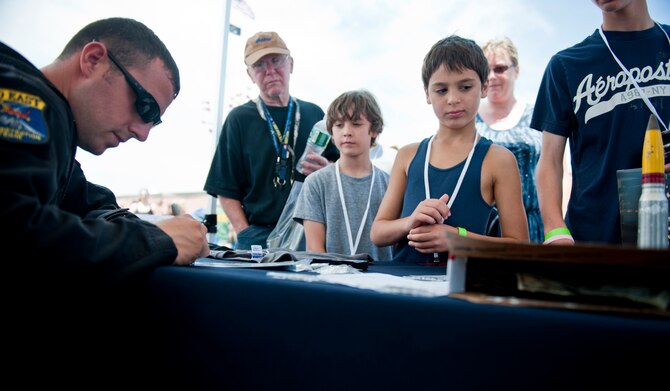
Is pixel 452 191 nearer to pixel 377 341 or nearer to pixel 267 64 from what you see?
pixel 377 341

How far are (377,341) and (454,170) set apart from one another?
45.8 inches

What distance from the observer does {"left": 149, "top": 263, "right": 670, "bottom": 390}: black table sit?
1.43 ft

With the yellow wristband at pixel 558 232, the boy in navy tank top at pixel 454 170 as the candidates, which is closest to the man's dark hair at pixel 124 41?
the boy in navy tank top at pixel 454 170

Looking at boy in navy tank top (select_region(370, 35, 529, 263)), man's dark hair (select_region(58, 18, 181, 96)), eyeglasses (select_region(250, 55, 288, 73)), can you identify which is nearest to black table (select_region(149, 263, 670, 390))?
man's dark hair (select_region(58, 18, 181, 96))

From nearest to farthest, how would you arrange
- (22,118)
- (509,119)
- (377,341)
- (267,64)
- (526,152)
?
(377,341)
(22,118)
(526,152)
(509,119)
(267,64)

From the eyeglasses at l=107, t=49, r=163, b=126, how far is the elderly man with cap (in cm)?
156

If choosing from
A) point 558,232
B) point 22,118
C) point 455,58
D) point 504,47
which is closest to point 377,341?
point 22,118

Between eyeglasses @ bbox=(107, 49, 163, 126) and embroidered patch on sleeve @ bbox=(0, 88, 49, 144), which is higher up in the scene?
eyeglasses @ bbox=(107, 49, 163, 126)

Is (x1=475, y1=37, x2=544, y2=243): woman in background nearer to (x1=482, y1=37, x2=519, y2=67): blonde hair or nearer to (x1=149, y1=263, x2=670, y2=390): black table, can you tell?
(x1=482, y1=37, x2=519, y2=67): blonde hair

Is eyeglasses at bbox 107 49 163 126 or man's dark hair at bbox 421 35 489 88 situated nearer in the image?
eyeglasses at bbox 107 49 163 126

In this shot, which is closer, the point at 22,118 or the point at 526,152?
the point at 22,118

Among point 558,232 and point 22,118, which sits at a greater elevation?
point 22,118

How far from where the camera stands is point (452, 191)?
5.14ft

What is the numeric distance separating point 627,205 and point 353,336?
2.59ft
